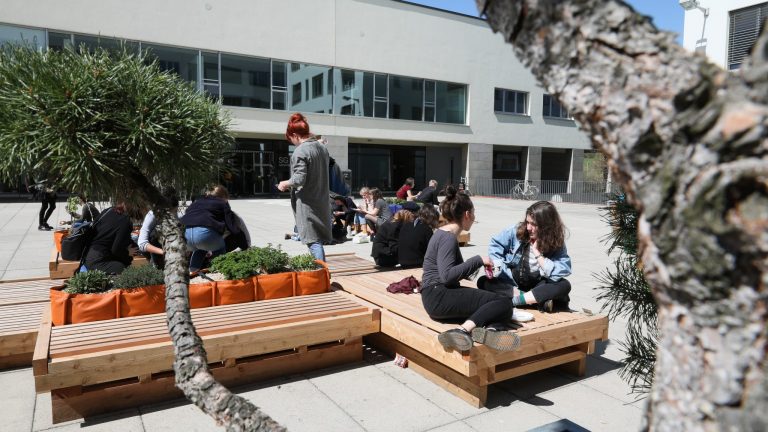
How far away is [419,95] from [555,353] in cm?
2522

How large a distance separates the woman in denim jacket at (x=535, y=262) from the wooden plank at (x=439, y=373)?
37.1 inches

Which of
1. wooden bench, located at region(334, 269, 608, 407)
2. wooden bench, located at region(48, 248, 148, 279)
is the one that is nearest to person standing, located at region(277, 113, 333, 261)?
wooden bench, located at region(334, 269, 608, 407)

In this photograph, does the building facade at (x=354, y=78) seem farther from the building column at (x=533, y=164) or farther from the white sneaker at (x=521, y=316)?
the white sneaker at (x=521, y=316)


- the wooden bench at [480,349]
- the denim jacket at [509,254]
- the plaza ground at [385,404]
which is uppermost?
the denim jacket at [509,254]

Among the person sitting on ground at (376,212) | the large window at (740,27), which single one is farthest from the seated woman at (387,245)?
the large window at (740,27)

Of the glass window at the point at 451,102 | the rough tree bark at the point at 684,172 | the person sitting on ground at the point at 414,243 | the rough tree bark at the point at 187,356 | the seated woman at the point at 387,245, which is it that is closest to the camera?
the rough tree bark at the point at 684,172

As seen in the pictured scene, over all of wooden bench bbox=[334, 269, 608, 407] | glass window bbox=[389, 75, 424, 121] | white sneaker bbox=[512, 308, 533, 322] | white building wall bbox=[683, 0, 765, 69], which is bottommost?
wooden bench bbox=[334, 269, 608, 407]

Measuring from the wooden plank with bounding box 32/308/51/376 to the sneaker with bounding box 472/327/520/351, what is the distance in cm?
280

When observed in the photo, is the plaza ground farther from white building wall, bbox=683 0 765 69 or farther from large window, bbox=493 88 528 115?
large window, bbox=493 88 528 115

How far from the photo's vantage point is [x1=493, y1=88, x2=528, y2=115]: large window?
31312mm

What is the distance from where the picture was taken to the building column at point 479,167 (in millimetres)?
30406

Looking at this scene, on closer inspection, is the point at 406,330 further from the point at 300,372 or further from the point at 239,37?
the point at 239,37

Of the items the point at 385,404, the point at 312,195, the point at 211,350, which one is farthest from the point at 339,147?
the point at 385,404

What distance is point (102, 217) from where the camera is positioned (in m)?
5.60
